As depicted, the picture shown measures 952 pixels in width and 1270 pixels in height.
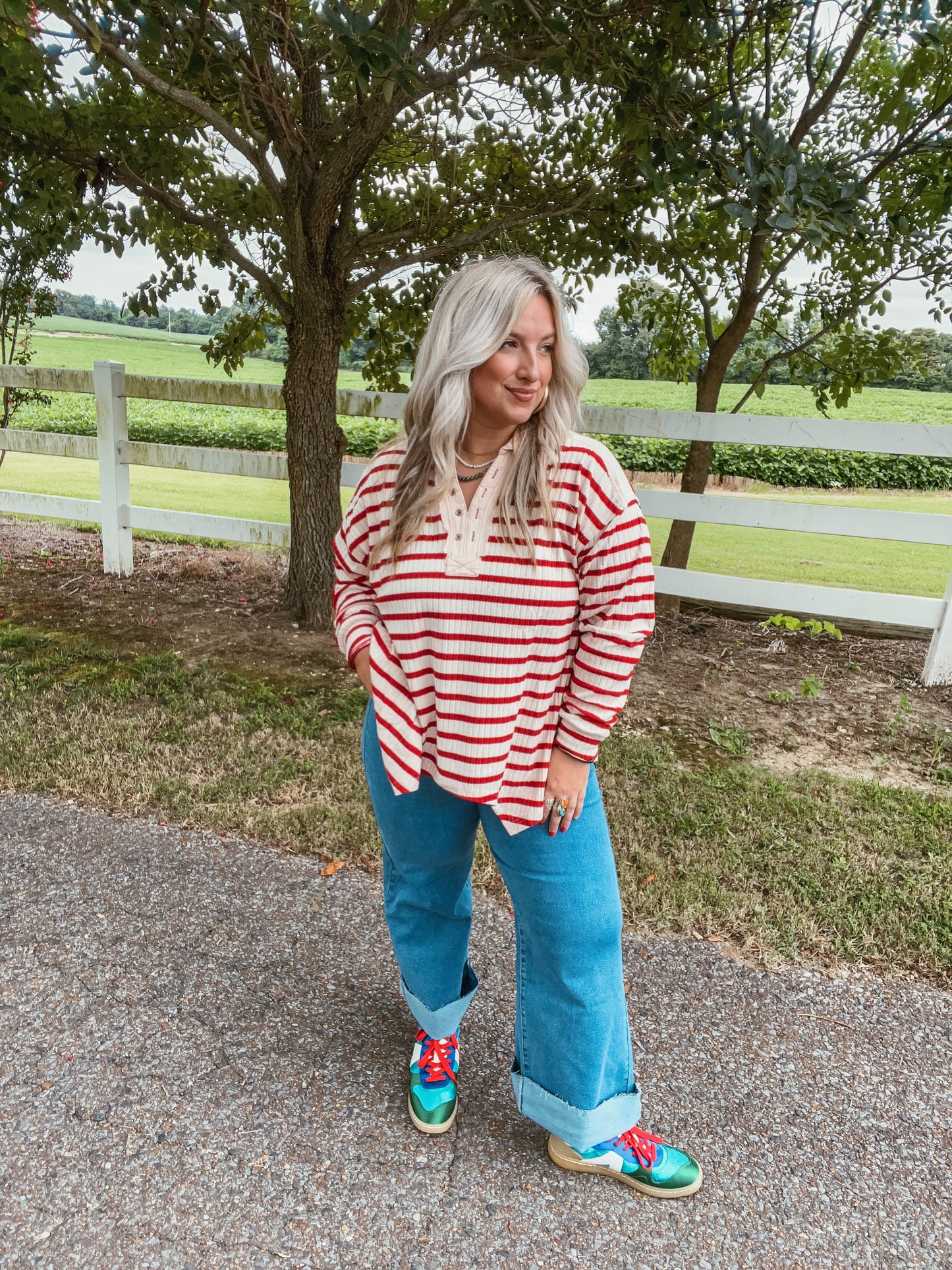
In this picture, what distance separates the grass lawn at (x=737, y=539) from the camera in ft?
29.9

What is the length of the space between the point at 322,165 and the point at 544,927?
466 cm

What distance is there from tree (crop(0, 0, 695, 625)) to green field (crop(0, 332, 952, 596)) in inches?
54.3

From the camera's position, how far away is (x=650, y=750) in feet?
13.0

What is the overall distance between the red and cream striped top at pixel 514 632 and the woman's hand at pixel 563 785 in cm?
2

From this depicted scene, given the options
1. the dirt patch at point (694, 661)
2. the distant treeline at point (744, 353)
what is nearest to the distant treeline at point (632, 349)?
the distant treeline at point (744, 353)

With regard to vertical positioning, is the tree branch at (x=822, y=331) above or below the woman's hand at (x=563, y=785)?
above

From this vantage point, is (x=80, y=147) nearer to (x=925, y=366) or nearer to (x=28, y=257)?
(x=28, y=257)

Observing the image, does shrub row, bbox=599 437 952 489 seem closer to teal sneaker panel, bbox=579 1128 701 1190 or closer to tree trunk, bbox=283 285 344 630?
tree trunk, bbox=283 285 344 630

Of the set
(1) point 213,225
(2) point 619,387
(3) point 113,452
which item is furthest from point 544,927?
(2) point 619,387

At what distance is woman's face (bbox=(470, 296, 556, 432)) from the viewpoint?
1488mm

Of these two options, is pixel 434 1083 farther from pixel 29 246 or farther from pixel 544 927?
pixel 29 246


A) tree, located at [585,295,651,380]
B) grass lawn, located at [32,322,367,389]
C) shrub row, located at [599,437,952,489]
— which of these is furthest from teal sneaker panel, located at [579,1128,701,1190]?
shrub row, located at [599,437,952,489]

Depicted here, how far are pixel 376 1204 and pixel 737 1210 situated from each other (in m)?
0.75

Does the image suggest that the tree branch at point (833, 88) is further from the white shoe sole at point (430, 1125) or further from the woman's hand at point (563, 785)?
the white shoe sole at point (430, 1125)
